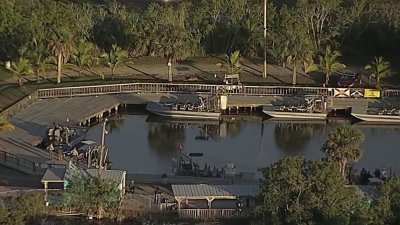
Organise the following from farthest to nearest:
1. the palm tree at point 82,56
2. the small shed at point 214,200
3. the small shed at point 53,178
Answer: the palm tree at point 82,56
the small shed at point 53,178
the small shed at point 214,200

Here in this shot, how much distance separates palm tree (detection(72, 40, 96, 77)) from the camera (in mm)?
61594

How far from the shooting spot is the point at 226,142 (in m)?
50.8

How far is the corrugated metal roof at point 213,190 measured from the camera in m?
35.1

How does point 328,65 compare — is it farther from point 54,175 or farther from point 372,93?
point 54,175

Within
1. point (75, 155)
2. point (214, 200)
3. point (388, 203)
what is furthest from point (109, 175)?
point (388, 203)

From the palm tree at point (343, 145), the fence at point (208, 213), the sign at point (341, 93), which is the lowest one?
the fence at point (208, 213)

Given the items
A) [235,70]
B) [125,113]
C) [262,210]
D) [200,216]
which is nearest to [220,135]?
[125,113]

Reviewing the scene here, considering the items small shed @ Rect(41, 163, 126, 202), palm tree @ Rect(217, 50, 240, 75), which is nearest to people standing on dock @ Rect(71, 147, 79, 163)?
small shed @ Rect(41, 163, 126, 202)

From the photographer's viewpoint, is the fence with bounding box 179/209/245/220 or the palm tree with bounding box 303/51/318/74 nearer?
the fence with bounding box 179/209/245/220

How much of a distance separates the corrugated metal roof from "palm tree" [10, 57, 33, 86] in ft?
78.8

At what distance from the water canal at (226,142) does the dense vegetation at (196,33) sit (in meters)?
8.84

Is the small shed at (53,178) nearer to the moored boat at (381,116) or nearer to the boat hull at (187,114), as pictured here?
the boat hull at (187,114)

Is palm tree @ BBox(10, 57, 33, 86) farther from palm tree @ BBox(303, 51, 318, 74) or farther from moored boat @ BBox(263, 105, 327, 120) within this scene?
palm tree @ BBox(303, 51, 318, 74)

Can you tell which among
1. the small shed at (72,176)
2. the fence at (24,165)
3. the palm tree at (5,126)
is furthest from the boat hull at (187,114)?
the small shed at (72,176)
